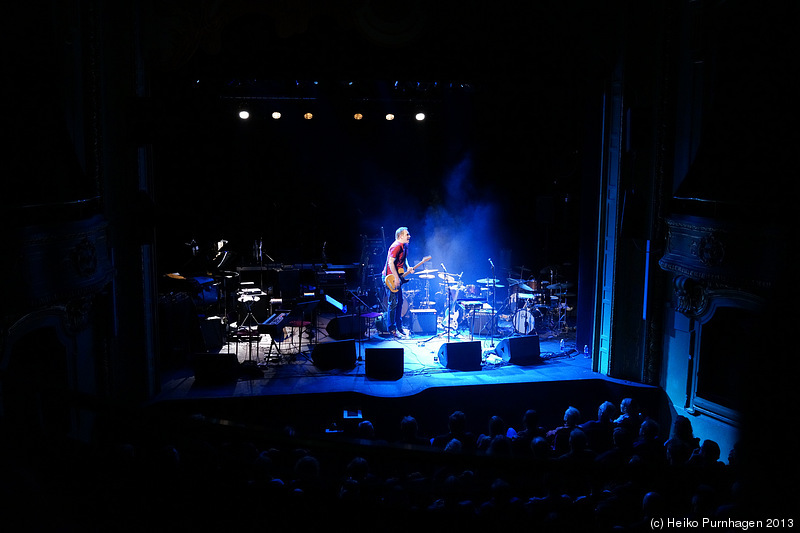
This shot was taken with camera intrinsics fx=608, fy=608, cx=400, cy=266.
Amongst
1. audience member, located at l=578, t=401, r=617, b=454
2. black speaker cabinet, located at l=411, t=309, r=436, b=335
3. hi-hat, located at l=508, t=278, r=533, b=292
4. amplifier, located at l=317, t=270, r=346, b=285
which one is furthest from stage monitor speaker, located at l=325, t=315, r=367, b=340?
audience member, located at l=578, t=401, r=617, b=454

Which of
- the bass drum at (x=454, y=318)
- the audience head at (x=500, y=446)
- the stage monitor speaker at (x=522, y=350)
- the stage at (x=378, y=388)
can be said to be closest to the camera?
the audience head at (x=500, y=446)

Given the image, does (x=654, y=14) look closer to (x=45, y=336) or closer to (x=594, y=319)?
(x=594, y=319)

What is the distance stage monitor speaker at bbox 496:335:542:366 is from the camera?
456 inches

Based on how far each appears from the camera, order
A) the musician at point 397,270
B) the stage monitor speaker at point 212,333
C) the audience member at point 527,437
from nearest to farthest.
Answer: the audience member at point 527,437 → the stage monitor speaker at point 212,333 → the musician at point 397,270

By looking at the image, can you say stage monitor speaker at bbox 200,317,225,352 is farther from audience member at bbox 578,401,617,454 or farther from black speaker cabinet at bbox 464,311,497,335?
audience member at bbox 578,401,617,454

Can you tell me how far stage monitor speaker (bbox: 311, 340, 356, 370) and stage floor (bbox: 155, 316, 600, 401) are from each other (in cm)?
8

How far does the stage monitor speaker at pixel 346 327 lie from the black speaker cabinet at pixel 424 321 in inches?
56.2

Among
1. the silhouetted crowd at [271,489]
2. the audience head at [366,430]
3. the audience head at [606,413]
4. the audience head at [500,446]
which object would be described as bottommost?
the audience head at [606,413]

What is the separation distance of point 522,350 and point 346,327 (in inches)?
142

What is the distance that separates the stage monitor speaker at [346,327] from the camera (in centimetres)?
1249

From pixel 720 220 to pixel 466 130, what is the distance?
400 inches

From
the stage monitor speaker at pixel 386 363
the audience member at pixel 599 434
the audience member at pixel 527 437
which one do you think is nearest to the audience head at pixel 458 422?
the audience member at pixel 527 437

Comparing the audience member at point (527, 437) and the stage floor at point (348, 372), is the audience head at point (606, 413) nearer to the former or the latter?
the audience member at point (527, 437)

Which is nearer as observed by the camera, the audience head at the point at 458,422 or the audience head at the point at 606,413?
the audience head at the point at 458,422
